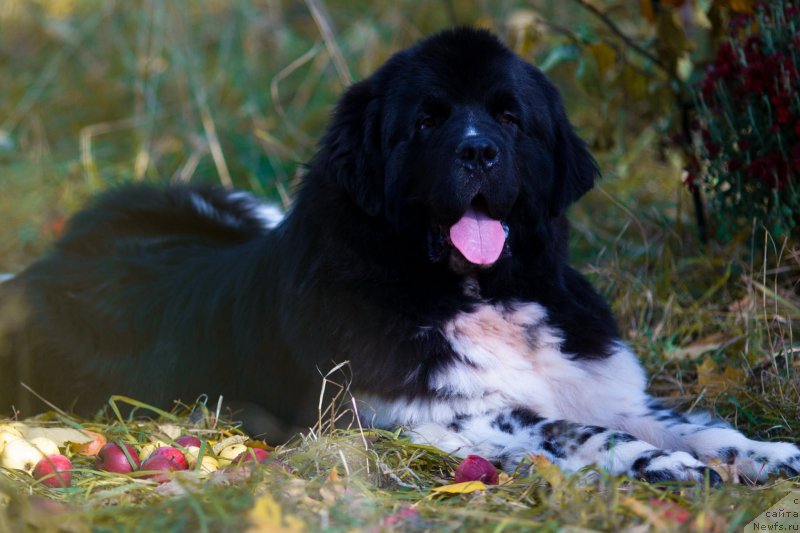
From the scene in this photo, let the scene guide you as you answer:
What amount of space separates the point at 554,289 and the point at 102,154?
4934 mm

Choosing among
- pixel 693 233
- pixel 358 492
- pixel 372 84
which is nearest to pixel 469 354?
pixel 358 492

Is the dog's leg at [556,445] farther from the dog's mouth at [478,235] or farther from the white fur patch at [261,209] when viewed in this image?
the white fur patch at [261,209]

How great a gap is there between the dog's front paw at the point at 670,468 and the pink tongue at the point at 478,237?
2.73 ft

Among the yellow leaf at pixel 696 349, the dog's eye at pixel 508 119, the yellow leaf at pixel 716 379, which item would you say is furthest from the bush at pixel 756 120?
the dog's eye at pixel 508 119

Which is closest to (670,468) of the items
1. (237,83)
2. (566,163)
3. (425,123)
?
(566,163)

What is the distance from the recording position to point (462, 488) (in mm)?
2721

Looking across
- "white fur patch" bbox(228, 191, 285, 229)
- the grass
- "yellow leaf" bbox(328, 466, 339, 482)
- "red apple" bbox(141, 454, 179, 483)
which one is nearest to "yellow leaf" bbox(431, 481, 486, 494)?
the grass

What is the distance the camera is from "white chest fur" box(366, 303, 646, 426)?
321 cm

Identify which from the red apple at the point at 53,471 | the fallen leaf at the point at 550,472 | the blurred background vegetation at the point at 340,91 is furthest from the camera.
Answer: the blurred background vegetation at the point at 340,91

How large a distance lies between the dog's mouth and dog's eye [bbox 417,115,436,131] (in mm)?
312

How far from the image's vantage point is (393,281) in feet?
10.9

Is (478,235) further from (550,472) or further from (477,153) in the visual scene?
(550,472)

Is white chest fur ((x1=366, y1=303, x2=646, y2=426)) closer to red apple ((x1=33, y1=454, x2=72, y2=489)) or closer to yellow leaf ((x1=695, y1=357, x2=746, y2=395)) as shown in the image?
yellow leaf ((x1=695, y1=357, x2=746, y2=395))

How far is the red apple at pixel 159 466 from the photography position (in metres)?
2.84
